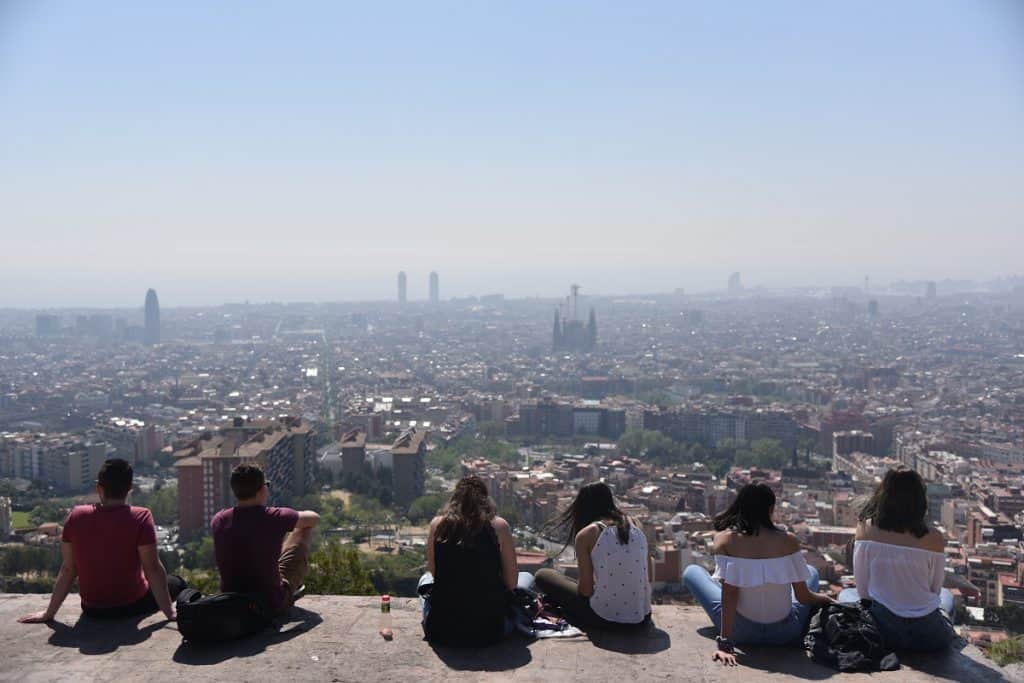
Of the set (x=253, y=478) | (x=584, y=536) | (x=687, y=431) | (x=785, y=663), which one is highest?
(x=253, y=478)

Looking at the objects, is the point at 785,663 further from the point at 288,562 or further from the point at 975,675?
the point at 288,562

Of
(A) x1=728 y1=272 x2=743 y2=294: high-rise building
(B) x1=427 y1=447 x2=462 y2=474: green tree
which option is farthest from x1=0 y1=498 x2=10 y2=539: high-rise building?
(A) x1=728 y1=272 x2=743 y2=294: high-rise building

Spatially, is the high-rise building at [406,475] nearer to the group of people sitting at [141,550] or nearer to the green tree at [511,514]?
the green tree at [511,514]

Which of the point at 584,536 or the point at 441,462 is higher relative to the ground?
the point at 584,536

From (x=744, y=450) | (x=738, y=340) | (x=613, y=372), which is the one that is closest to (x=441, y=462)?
(x=744, y=450)

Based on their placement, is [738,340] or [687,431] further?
[738,340]

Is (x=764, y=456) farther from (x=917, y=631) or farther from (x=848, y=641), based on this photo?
(x=848, y=641)
